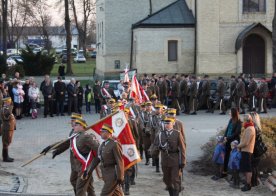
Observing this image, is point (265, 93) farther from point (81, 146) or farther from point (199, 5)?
point (81, 146)

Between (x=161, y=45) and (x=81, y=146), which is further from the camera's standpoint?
(x=161, y=45)

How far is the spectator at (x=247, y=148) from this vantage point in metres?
14.8

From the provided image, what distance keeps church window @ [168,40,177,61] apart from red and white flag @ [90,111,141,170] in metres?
30.7

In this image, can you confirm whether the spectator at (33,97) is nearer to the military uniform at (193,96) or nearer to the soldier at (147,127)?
the military uniform at (193,96)

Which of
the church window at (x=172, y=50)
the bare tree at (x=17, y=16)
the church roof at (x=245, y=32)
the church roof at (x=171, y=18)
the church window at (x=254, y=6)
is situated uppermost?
the bare tree at (x=17, y=16)

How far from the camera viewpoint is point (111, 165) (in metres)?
12.0

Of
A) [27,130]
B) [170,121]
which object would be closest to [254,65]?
[27,130]

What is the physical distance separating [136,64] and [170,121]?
103 ft

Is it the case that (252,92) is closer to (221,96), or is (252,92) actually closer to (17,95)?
(221,96)

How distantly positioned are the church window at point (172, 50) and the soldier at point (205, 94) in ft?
42.4

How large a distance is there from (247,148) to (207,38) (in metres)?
28.2

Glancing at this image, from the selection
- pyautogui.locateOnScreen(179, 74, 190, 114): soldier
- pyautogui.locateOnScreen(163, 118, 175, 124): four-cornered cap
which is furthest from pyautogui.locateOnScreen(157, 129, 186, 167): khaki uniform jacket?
pyautogui.locateOnScreen(179, 74, 190, 114): soldier

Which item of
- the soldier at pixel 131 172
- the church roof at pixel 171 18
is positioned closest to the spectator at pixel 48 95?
the soldier at pixel 131 172

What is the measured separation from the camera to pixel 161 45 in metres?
43.6
